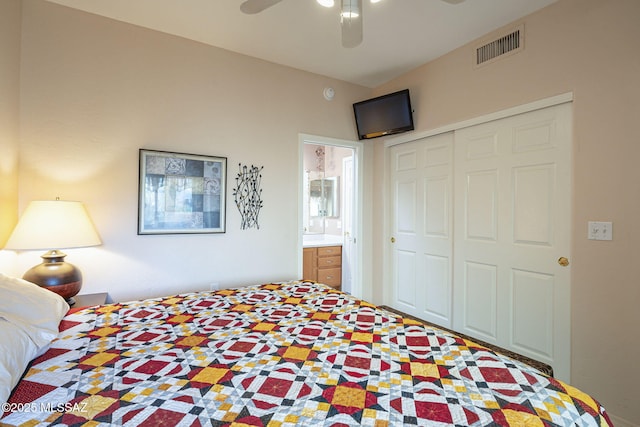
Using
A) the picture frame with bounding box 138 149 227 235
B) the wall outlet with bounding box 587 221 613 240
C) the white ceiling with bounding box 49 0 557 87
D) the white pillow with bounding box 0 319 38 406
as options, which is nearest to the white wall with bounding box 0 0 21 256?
the white ceiling with bounding box 49 0 557 87

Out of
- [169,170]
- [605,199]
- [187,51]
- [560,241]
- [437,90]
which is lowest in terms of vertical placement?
[560,241]

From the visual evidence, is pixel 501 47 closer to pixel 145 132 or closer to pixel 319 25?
pixel 319 25

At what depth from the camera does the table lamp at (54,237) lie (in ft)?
5.96

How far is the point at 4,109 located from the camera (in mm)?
1862

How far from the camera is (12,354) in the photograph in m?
1.00

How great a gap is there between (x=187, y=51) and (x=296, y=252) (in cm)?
201

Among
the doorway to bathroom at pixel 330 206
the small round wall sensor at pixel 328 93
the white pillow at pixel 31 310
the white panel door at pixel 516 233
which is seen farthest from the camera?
the doorway to bathroom at pixel 330 206

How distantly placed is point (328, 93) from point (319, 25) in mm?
943

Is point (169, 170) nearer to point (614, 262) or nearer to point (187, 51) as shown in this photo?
point (187, 51)

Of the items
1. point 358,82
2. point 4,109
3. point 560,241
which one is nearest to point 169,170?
point 4,109

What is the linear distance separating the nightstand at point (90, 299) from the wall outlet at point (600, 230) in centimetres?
314

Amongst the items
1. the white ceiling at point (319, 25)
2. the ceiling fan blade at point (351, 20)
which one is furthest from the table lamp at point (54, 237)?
the ceiling fan blade at point (351, 20)

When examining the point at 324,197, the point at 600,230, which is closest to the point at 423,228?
the point at 600,230

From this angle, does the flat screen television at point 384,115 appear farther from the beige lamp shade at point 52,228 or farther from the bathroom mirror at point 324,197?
the beige lamp shade at point 52,228
